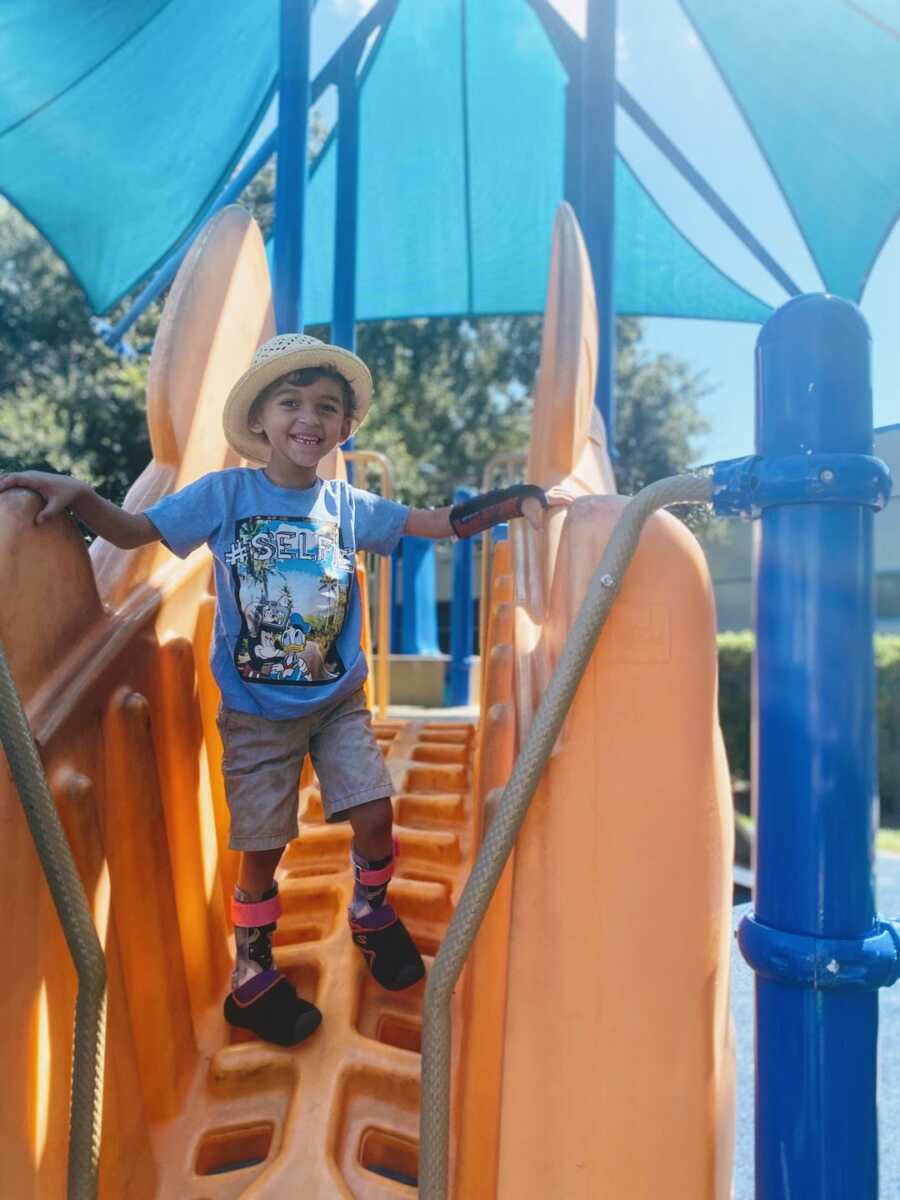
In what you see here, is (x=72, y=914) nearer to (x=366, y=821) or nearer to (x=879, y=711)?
(x=366, y=821)

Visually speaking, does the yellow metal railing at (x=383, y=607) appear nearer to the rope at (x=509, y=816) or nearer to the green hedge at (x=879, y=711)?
the rope at (x=509, y=816)

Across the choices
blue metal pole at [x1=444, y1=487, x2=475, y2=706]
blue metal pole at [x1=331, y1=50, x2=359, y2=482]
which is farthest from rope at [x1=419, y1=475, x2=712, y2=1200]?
blue metal pole at [x1=444, y1=487, x2=475, y2=706]

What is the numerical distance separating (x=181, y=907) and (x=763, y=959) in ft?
3.20

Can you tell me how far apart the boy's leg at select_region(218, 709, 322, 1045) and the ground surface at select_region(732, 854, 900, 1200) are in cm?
95

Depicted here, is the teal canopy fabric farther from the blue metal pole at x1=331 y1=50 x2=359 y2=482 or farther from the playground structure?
the playground structure

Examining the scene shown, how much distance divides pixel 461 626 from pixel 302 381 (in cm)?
474

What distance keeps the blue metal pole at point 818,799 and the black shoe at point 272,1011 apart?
28.5 inches

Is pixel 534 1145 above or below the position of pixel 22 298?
below

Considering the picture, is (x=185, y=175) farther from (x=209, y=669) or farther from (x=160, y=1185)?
(x=160, y=1185)

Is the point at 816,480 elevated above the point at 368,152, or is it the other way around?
the point at 368,152

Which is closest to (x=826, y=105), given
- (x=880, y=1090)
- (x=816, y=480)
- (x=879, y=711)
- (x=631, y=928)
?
(x=879, y=711)

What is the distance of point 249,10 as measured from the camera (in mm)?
6285

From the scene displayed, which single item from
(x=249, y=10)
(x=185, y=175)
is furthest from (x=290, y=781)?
(x=185, y=175)

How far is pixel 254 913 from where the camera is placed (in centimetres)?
161
